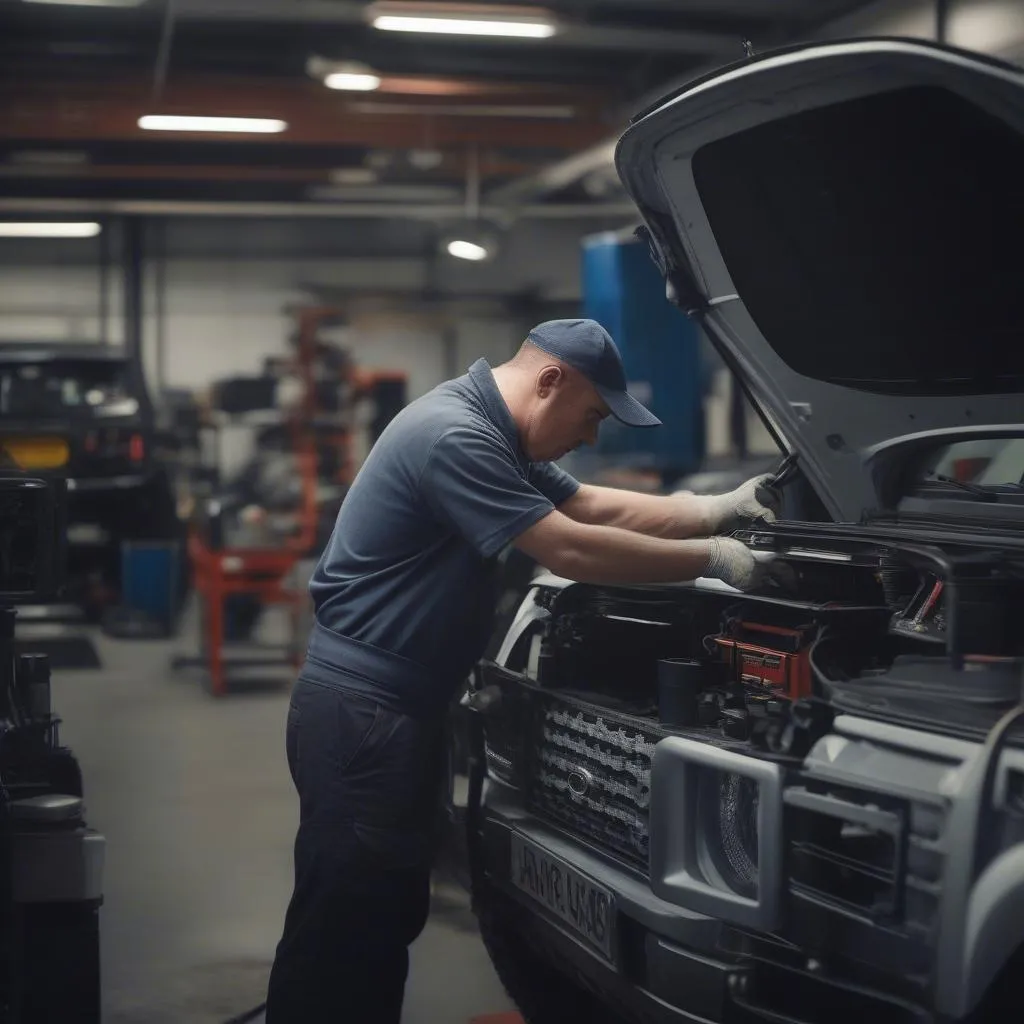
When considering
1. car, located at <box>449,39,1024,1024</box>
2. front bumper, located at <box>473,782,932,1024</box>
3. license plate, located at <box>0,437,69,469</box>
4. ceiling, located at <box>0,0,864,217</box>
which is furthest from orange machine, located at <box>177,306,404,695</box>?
front bumper, located at <box>473,782,932,1024</box>

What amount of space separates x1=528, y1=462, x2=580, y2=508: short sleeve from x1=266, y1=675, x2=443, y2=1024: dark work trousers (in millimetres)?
651

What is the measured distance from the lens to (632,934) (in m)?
2.25

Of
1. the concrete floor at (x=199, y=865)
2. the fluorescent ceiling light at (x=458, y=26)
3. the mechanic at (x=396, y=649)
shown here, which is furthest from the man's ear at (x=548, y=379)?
the fluorescent ceiling light at (x=458, y=26)

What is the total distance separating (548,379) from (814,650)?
2.64 ft

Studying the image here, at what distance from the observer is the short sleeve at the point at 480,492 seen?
2.50m

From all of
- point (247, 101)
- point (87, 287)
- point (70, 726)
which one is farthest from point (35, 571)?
point (87, 287)

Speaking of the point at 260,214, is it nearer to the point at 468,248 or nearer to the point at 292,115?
the point at 468,248

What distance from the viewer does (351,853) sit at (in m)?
2.63

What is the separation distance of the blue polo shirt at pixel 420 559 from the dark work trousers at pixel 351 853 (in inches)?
2.6

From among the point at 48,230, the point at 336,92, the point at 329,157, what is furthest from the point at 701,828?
the point at 48,230

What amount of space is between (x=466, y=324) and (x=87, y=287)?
449 cm

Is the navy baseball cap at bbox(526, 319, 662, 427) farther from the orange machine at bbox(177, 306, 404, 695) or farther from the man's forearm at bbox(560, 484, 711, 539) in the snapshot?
the orange machine at bbox(177, 306, 404, 695)

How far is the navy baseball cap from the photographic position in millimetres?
2719

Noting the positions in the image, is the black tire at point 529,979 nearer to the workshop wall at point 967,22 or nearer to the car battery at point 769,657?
the car battery at point 769,657
